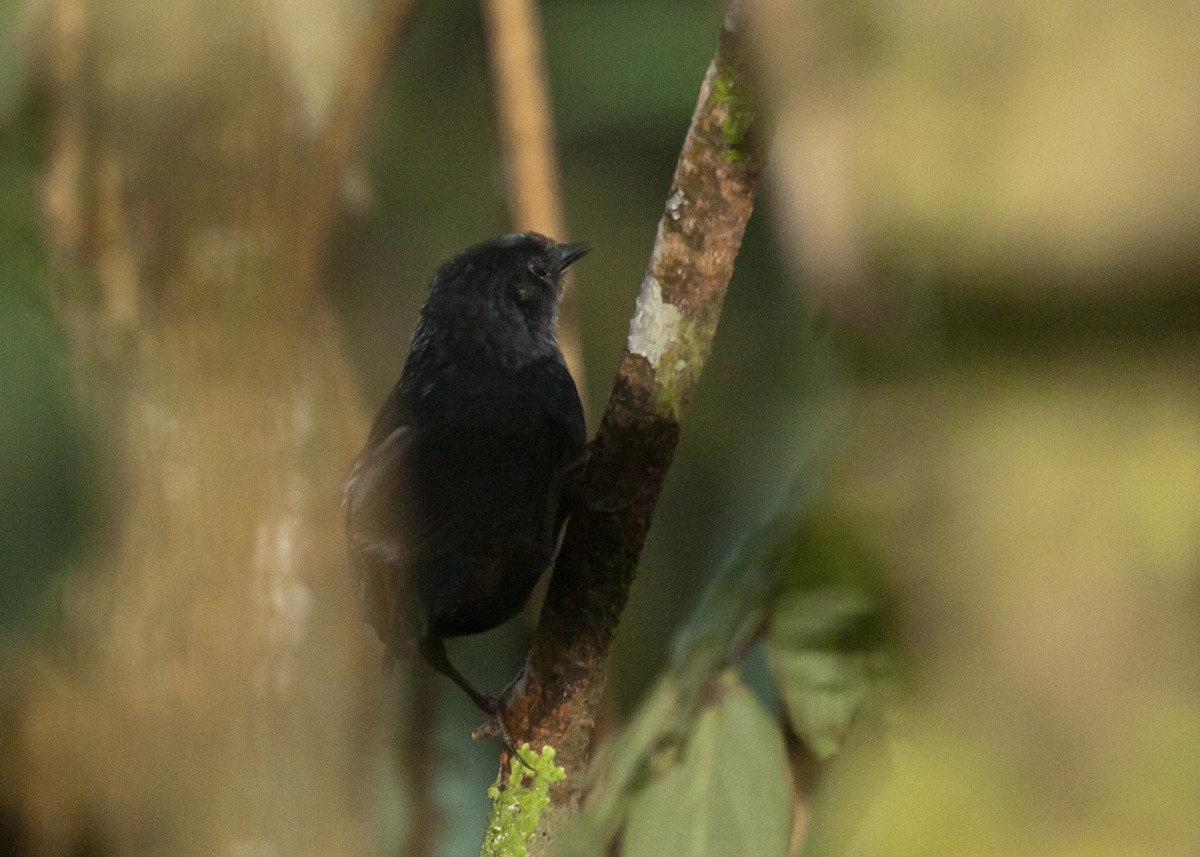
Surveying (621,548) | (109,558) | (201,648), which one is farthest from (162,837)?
(621,548)

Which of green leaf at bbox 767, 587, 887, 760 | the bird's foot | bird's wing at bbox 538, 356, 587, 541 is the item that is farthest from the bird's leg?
green leaf at bbox 767, 587, 887, 760

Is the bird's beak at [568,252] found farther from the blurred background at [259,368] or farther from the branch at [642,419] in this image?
the branch at [642,419]

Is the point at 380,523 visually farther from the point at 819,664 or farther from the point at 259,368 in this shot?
the point at 259,368

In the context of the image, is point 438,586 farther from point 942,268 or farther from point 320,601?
point 942,268

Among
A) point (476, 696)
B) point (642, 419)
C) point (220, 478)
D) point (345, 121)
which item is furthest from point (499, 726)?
point (345, 121)

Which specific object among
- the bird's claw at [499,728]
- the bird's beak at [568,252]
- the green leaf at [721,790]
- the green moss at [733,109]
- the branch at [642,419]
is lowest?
the green leaf at [721,790]

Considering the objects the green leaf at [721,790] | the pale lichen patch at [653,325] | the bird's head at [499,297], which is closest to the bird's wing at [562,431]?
the bird's head at [499,297]
